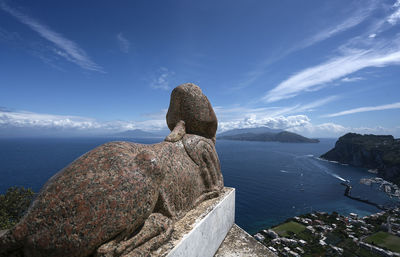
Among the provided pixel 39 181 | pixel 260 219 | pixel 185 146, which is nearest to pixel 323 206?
pixel 260 219

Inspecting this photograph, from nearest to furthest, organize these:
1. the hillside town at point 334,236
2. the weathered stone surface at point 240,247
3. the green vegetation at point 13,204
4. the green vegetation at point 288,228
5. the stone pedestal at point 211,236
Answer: the stone pedestal at point 211,236 → the weathered stone surface at point 240,247 → the green vegetation at point 13,204 → the hillside town at point 334,236 → the green vegetation at point 288,228

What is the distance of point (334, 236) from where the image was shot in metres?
34.5

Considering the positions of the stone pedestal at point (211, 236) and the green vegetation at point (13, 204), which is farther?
the green vegetation at point (13, 204)

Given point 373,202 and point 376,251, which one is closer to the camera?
point 376,251

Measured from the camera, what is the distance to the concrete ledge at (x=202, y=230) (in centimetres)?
403

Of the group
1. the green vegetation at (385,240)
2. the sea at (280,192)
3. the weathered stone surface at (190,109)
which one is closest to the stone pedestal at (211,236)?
the weathered stone surface at (190,109)

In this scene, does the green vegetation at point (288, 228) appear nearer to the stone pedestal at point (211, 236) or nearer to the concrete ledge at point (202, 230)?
the stone pedestal at point (211, 236)

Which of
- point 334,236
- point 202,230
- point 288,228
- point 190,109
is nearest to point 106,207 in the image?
point 202,230

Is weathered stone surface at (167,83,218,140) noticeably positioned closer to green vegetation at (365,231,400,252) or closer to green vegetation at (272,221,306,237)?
green vegetation at (272,221,306,237)

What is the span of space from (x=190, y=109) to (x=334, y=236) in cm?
4202

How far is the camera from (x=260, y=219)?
130 ft

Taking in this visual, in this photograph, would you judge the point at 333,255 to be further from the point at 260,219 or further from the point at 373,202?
the point at 373,202

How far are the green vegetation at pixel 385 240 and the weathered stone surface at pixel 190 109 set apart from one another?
42.3m

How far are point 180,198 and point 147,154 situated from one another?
161 cm
